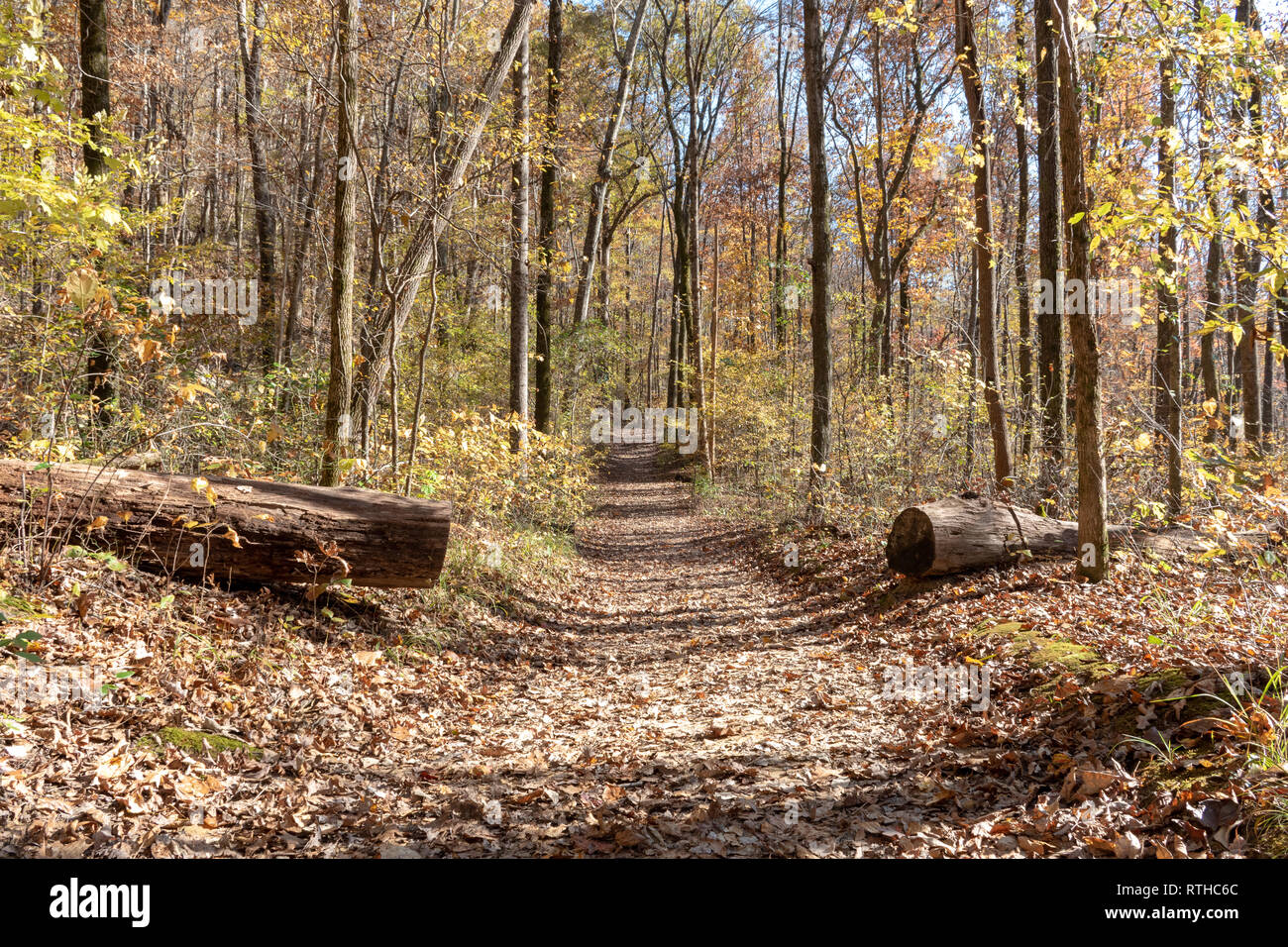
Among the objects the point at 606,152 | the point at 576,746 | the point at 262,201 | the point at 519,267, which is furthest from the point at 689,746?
the point at 262,201

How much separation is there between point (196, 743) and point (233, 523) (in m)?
2.07

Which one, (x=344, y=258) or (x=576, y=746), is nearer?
(x=576, y=746)

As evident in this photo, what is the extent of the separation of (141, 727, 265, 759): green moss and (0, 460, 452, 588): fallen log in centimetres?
163

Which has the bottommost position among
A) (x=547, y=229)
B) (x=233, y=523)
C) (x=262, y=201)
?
(x=233, y=523)

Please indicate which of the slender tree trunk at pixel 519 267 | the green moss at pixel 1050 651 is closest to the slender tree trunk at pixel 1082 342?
the green moss at pixel 1050 651

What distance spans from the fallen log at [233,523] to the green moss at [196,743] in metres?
1.63

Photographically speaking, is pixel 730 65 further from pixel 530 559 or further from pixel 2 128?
pixel 2 128

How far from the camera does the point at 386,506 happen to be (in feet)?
20.0

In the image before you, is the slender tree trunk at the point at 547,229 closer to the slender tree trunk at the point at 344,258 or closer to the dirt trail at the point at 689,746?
the slender tree trunk at the point at 344,258

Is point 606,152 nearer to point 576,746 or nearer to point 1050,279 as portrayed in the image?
point 1050,279

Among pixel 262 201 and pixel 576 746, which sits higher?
pixel 262 201

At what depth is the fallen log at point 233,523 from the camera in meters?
4.85

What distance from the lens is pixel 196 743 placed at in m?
3.81

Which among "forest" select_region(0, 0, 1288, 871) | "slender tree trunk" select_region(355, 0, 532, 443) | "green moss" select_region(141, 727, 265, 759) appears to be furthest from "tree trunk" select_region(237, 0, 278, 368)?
"green moss" select_region(141, 727, 265, 759)
